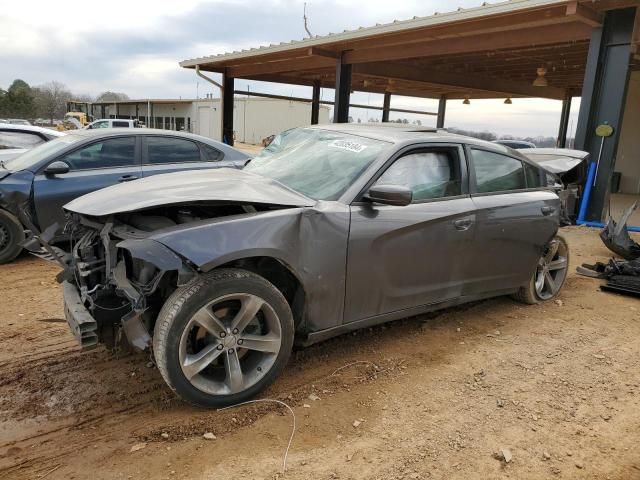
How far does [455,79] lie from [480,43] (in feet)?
21.1

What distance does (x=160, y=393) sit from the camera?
3072 millimetres

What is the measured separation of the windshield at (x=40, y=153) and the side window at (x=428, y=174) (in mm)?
4323

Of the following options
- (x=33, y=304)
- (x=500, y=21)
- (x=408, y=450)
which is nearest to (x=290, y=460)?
(x=408, y=450)

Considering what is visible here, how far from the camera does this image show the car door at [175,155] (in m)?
6.45

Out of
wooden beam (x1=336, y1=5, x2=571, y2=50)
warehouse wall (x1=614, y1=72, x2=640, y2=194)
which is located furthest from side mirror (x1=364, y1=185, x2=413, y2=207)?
warehouse wall (x1=614, y1=72, x2=640, y2=194)

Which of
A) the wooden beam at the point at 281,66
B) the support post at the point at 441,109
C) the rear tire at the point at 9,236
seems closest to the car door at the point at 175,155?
the rear tire at the point at 9,236

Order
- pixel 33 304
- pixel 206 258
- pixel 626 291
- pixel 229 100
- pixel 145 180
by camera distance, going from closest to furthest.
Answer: pixel 206 258 → pixel 145 180 → pixel 33 304 → pixel 626 291 → pixel 229 100

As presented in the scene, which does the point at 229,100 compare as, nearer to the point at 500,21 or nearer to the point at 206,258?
the point at 500,21

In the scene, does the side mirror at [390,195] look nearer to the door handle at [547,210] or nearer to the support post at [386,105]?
the door handle at [547,210]

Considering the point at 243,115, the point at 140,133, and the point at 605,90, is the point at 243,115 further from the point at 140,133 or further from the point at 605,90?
the point at 140,133

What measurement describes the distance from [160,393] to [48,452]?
69 centimetres

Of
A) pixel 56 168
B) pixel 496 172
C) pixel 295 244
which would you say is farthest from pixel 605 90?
pixel 56 168

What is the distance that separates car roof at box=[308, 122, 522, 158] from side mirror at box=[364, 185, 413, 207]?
59cm

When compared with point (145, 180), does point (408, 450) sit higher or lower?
lower
